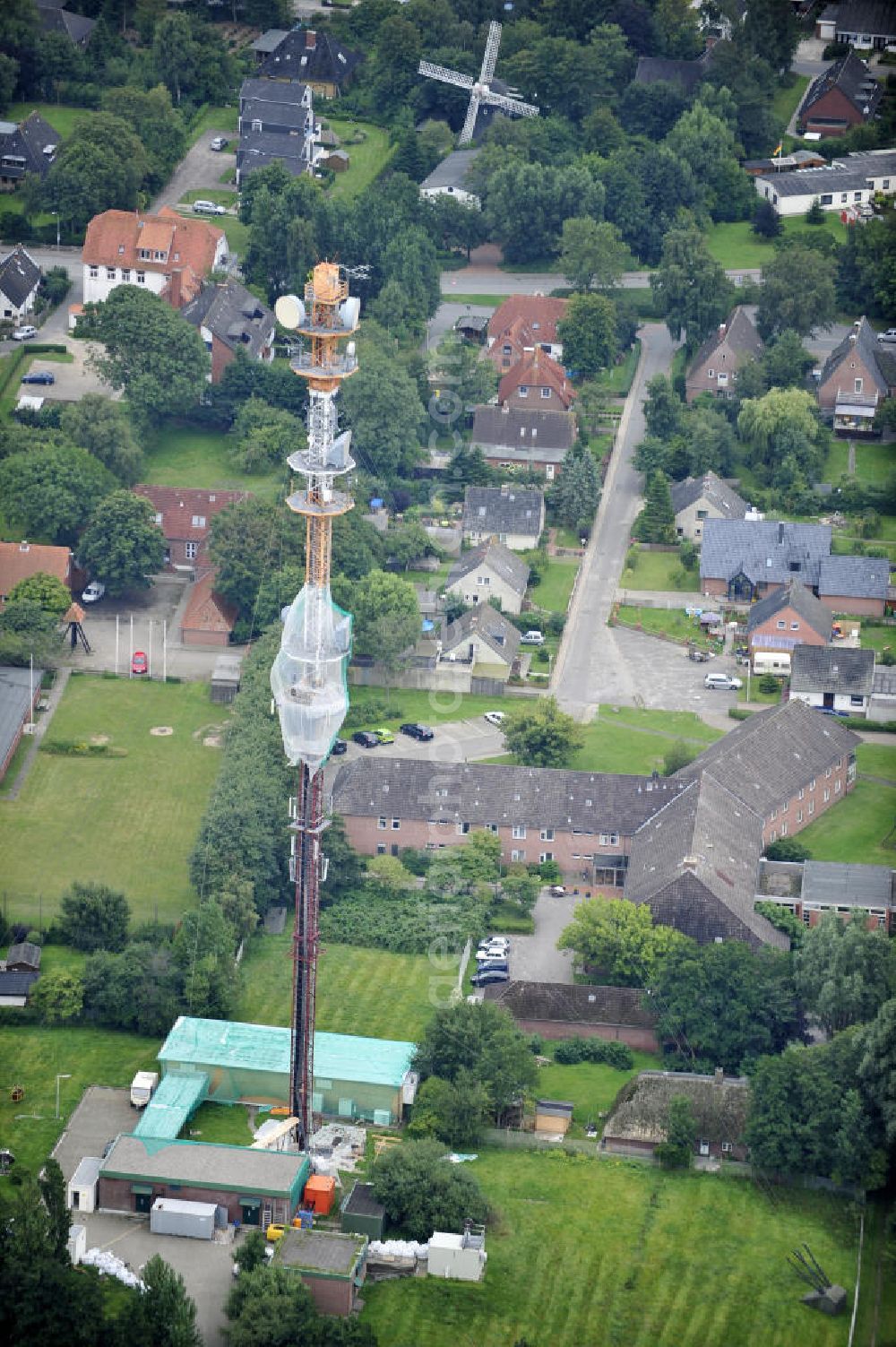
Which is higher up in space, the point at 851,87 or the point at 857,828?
the point at 851,87

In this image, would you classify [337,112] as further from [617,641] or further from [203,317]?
[617,641]

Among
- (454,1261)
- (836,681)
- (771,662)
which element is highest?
(454,1261)

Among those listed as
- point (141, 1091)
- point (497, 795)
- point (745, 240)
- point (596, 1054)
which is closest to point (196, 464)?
point (497, 795)

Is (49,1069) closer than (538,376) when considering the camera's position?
Yes

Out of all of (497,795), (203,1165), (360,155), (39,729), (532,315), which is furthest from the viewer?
(360,155)

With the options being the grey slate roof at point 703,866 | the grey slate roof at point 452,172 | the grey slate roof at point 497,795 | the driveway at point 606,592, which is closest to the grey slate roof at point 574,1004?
the grey slate roof at point 703,866

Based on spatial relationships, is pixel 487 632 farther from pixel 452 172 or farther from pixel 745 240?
pixel 745 240

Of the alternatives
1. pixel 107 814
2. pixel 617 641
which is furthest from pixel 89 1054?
pixel 617 641
